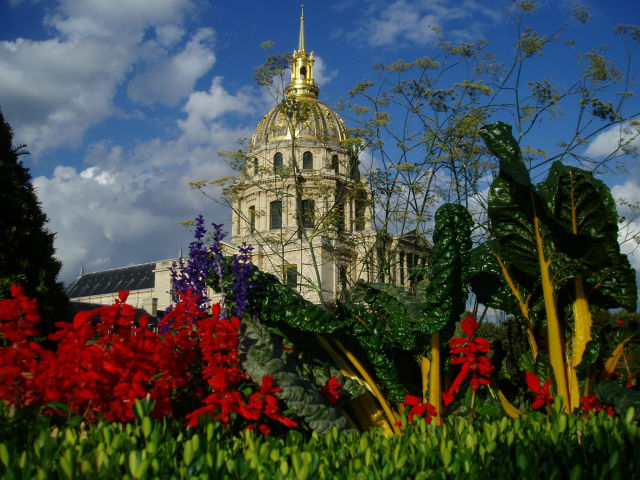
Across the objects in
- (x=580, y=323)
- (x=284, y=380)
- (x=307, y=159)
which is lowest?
(x=284, y=380)

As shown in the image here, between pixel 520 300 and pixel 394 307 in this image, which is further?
pixel 520 300

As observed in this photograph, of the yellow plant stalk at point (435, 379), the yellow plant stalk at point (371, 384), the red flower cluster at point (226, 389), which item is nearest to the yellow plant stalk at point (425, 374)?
the yellow plant stalk at point (435, 379)

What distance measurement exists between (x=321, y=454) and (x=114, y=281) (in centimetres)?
7028

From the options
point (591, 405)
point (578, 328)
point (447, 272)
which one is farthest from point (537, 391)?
point (447, 272)

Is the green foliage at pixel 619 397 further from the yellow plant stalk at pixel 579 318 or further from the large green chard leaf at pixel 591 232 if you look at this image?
the large green chard leaf at pixel 591 232

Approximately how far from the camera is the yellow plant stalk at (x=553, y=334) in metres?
4.66

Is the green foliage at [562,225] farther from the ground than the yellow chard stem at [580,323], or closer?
farther from the ground

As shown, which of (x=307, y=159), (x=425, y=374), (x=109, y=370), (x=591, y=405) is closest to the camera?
(x=109, y=370)

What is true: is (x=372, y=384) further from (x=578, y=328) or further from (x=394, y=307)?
(x=578, y=328)

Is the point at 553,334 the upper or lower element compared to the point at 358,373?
upper

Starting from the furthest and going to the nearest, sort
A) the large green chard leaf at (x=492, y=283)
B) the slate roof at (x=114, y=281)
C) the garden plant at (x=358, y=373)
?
the slate roof at (x=114, y=281)
the large green chard leaf at (x=492, y=283)
the garden plant at (x=358, y=373)

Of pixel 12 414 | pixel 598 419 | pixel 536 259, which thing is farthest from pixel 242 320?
pixel 536 259

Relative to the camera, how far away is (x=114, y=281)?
221ft

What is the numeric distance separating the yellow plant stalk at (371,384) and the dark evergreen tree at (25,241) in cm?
968
